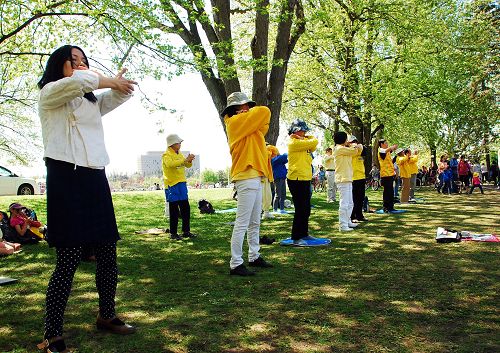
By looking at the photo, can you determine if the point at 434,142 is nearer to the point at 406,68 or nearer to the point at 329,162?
the point at 406,68

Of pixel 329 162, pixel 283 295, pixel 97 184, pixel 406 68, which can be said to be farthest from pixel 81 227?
pixel 406 68

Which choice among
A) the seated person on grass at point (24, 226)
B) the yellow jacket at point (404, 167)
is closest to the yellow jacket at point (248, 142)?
the seated person on grass at point (24, 226)

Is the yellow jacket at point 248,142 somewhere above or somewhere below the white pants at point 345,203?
above

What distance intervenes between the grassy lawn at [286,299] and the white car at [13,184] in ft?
59.7

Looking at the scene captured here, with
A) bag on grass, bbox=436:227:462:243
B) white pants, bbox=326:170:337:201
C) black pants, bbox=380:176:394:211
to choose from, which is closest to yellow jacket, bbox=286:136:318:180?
bag on grass, bbox=436:227:462:243

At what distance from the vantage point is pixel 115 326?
3.55 metres

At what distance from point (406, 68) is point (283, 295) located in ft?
78.6

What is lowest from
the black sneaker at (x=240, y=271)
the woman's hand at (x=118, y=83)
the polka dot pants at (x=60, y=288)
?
the black sneaker at (x=240, y=271)

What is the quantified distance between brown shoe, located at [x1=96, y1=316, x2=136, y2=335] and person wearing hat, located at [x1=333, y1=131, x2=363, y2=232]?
6131mm

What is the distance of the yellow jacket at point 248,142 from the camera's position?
5539 millimetres

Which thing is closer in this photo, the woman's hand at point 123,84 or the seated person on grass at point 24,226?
the woman's hand at point 123,84

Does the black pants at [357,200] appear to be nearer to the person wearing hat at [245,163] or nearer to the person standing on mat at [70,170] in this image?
the person wearing hat at [245,163]

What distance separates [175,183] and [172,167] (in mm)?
307

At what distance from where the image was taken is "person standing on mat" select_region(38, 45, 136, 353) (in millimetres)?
3188
